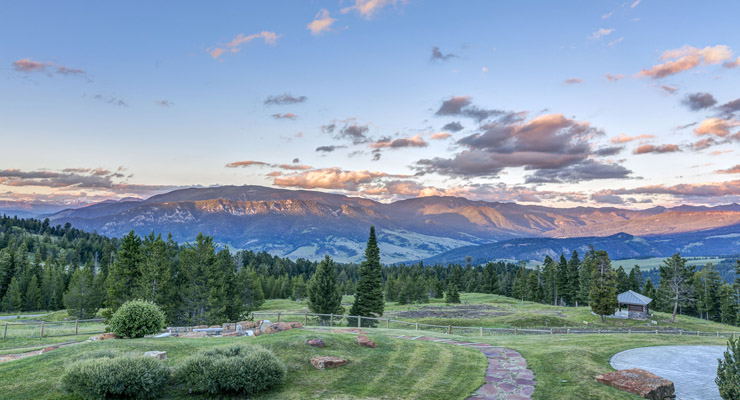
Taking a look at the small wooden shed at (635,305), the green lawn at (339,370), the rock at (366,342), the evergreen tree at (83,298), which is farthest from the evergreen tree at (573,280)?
the evergreen tree at (83,298)

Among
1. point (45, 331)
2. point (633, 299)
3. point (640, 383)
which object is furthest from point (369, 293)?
point (633, 299)

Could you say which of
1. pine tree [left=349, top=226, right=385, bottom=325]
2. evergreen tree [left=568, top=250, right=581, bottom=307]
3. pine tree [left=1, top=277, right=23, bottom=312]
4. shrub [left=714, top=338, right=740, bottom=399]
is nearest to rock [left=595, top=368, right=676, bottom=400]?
shrub [left=714, top=338, right=740, bottom=399]

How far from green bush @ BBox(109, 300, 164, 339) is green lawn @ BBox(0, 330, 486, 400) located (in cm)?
226

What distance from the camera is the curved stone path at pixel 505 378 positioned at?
1382 centimetres

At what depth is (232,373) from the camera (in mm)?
12945

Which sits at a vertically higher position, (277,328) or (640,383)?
(640,383)

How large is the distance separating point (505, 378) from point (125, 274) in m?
41.3

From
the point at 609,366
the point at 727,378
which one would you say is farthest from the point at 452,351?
the point at 727,378

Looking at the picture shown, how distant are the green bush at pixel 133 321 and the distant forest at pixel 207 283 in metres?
23.2

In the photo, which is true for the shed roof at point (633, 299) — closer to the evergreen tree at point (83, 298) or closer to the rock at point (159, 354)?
the rock at point (159, 354)

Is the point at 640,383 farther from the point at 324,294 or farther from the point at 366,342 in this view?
the point at 324,294

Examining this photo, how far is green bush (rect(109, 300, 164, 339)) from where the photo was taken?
2003cm

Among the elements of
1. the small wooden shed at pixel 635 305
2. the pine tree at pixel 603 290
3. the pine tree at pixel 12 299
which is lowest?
the pine tree at pixel 12 299

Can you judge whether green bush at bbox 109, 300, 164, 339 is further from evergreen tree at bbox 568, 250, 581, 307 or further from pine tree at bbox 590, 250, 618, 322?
evergreen tree at bbox 568, 250, 581, 307
